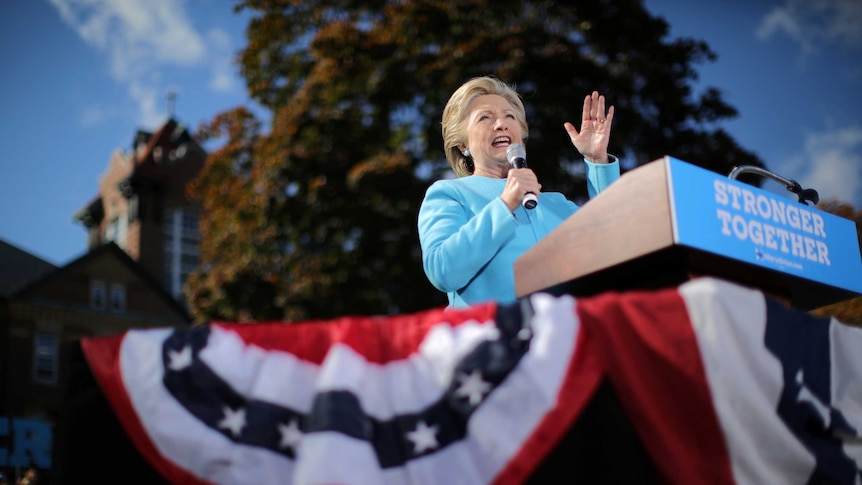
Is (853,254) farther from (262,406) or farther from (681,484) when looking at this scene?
(262,406)

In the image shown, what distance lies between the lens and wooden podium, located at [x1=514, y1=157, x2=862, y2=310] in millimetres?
1958

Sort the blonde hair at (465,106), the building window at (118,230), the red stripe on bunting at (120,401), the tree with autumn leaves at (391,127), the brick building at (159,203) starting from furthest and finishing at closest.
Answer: the building window at (118,230) < the brick building at (159,203) < the tree with autumn leaves at (391,127) < the blonde hair at (465,106) < the red stripe on bunting at (120,401)

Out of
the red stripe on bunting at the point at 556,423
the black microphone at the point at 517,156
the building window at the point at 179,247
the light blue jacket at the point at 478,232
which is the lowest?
the red stripe on bunting at the point at 556,423

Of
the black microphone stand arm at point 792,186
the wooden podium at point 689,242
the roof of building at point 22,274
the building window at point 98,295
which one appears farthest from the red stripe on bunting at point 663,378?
the building window at point 98,295

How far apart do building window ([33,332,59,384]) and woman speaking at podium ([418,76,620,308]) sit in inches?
1198

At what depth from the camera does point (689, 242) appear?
1.90 meters

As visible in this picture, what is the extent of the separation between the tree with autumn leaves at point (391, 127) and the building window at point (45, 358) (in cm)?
1823

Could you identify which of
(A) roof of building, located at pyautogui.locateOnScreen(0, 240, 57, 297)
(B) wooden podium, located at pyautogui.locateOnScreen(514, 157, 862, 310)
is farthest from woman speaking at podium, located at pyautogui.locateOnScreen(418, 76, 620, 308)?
(A) roof of building, located at pyautogui.locateOnScreen(0, 240, 57, 297)

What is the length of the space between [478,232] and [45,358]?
104ft

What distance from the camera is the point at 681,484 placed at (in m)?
1.73

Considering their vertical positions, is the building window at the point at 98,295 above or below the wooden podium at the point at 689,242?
above

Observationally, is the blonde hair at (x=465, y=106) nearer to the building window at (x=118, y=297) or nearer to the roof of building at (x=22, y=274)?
the roof of building at (x=22, y=274)

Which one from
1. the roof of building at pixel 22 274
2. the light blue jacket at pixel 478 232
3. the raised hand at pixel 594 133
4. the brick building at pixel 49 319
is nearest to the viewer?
the light blue jacket at pixel 478 232

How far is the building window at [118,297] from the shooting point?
110 feet
